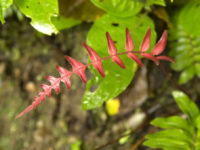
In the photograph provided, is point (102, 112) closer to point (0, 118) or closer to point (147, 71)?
point (147, 71)

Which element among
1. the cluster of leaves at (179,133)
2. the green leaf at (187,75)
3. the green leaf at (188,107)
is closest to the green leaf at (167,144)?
the cluster of leaves at (179,133)

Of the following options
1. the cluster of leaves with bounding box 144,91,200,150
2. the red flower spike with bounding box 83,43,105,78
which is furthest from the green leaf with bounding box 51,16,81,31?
the cluster of leaves with bounding box 144,91,200,150

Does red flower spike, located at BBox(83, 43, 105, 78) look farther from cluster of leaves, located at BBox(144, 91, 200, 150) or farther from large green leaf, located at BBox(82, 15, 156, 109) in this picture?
cluster of leaves, located at BBox(144, 91, 200, 150)

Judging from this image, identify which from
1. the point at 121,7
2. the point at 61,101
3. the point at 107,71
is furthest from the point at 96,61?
the point at 61,101

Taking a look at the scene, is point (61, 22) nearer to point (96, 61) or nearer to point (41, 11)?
point (41, 11)

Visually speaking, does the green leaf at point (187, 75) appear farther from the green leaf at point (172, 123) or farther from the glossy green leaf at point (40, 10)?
the glossy green leaf at point (40, 10)
